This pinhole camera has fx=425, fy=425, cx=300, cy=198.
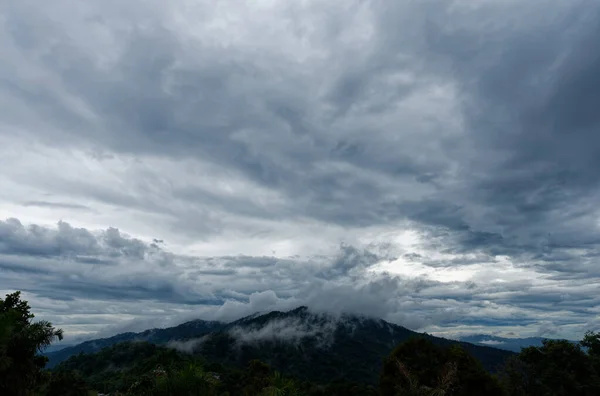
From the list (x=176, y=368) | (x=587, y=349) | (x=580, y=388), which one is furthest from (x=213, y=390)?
(x=587, y=349)

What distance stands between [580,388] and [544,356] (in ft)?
19.9

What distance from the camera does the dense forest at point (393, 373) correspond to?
18516 mm

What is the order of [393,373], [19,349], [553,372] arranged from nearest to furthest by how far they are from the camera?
[19,349] < [393,373] < [553,372]

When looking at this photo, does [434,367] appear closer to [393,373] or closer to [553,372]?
[393,373]

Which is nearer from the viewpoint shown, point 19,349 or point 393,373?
point 19,349

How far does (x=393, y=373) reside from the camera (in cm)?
4394

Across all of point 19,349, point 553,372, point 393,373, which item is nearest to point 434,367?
point 393,373

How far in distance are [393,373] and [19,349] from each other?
34.5 meters

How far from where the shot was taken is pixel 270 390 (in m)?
18.7

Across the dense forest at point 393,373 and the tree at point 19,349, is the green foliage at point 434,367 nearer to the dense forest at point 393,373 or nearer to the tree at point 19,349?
the dense forest at point 393,373

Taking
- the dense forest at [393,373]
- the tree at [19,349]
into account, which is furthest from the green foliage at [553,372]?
the tree at [19,349]

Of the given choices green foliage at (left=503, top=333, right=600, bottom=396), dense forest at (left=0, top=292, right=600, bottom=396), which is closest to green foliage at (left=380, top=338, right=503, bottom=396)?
dense forest at (left=0, top=292, right=600, bottom=396)

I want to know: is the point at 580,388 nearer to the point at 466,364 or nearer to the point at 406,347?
the point at 466,364

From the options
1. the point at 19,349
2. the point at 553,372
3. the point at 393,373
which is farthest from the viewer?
the point at 553,372
